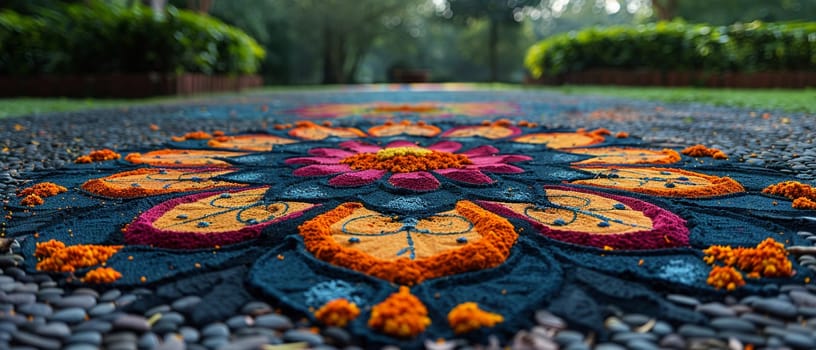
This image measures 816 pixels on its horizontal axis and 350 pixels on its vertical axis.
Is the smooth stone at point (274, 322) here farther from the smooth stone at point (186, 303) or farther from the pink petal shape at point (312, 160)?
the pink petal shape at point (312, 160)

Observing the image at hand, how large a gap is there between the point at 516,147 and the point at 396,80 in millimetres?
17798

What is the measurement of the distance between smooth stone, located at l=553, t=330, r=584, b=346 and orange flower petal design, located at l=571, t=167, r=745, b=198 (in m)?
1.07

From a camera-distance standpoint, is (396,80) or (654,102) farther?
(396,80)

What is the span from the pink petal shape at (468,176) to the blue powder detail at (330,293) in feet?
3.16

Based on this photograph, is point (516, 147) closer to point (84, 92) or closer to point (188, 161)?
point (188, 161)

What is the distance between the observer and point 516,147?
295 centimetres

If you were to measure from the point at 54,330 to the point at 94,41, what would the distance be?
24.7 ft

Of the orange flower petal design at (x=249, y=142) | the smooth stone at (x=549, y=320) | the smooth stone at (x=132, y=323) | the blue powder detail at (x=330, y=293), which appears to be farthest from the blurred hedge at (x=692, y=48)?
the smooth stone at (x=132, y=323)

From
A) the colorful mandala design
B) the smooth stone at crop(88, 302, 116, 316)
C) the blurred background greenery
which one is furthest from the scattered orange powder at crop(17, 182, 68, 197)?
the blurred background greenery

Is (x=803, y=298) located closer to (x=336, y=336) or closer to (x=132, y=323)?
(x=336, y=336)

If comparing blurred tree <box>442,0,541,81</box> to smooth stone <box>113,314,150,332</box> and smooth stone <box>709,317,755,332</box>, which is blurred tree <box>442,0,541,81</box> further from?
smooth stone <box>113,314,150,332</box>

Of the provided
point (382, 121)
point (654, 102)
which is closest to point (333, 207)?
point (382, 121)

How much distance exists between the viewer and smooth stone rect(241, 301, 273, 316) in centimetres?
104

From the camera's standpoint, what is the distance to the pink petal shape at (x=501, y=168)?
2226mm
